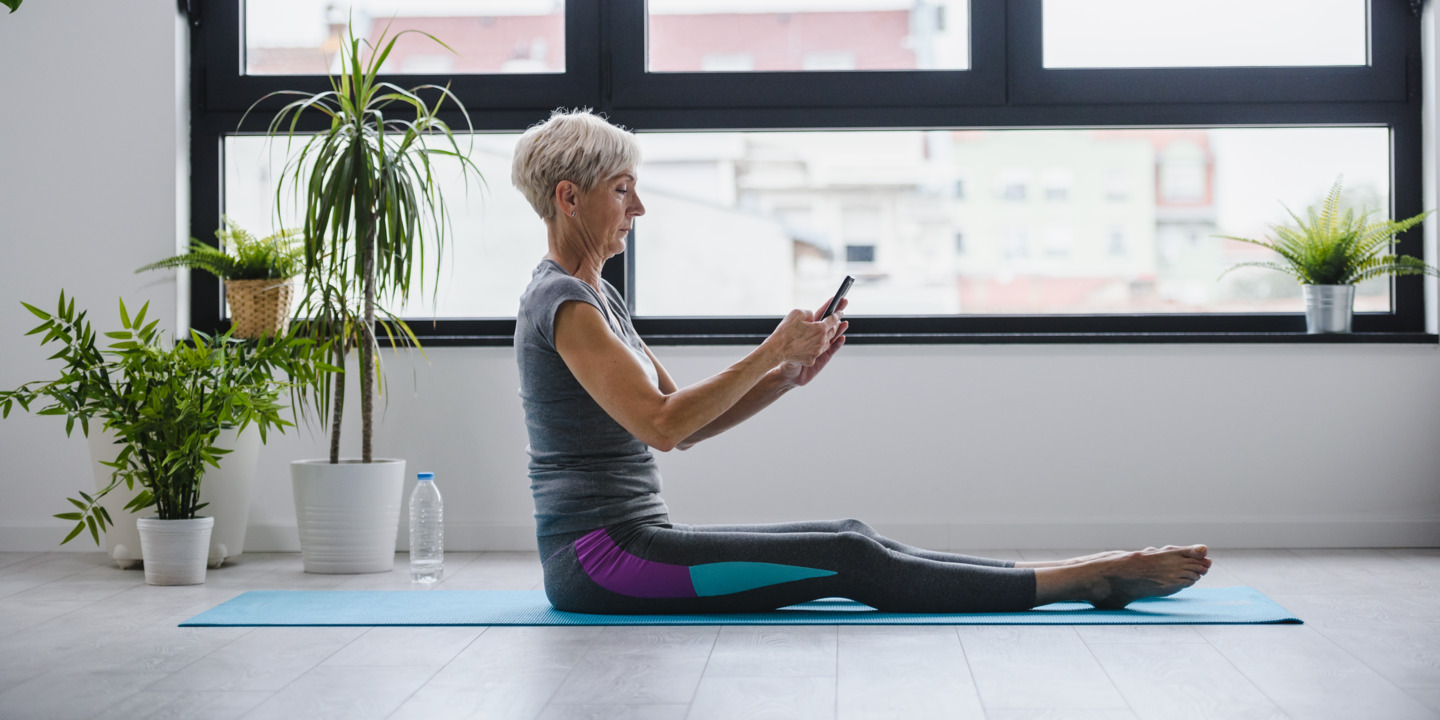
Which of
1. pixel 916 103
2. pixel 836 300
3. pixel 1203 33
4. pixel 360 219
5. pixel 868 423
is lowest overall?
pixel 868 423

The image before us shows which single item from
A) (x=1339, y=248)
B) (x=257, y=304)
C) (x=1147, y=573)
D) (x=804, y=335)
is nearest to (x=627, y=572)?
(x=804, y=335)

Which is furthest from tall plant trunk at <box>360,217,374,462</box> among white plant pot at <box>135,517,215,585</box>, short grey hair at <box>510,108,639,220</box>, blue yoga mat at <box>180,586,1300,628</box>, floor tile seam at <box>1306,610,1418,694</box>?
floor tile seam at <box>1306,610,1418,694</box>

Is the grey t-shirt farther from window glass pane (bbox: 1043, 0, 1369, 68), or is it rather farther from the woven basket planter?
window glass pane (bbox: 1043, 0, 1369, 68)

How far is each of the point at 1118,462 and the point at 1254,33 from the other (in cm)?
131

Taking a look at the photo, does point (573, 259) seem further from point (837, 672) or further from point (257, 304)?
point (257, 304)

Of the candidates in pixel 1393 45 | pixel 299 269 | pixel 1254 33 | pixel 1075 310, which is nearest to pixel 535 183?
pixel 299 269

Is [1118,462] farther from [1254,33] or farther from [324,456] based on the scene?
[324,456]

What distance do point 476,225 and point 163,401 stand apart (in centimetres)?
109

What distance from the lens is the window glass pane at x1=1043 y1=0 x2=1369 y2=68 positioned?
11.6ft

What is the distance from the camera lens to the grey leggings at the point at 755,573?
85.0 inches

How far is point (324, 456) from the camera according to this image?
3.45 metres

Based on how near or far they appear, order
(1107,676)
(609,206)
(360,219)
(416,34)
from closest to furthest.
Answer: (1107,676)
(609,206)
(360,219)
(416,34)

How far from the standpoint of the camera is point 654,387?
207 centimetres

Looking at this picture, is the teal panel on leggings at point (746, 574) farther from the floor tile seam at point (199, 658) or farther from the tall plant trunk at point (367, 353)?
the tall plant trunk at point (367, 353)
